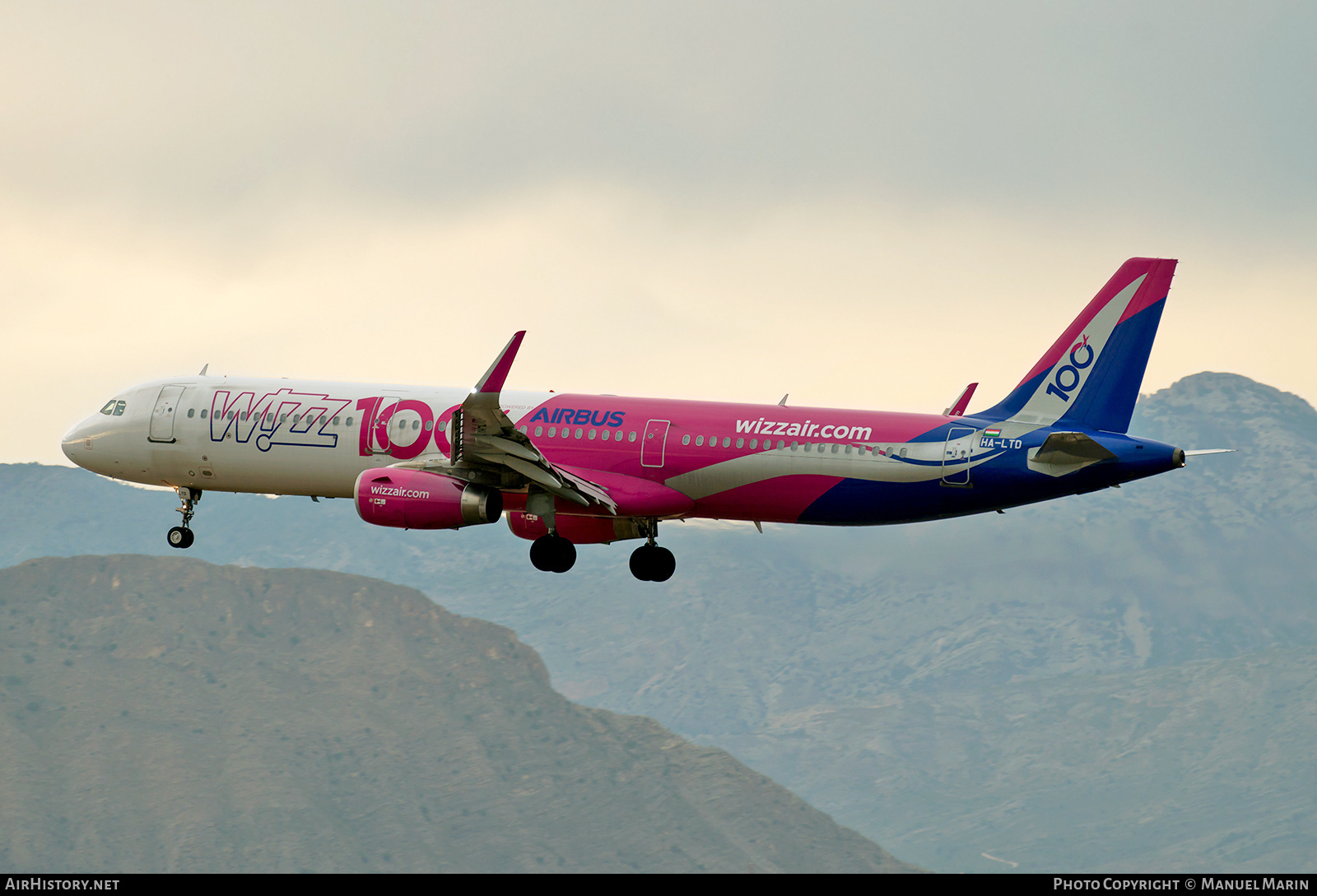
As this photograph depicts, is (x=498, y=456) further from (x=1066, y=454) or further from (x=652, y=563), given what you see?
(x=1066, y=454)

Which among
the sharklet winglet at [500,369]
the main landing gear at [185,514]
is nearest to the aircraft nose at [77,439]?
the main landing gear at [185,514]

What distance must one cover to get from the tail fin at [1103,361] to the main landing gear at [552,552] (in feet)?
45.0

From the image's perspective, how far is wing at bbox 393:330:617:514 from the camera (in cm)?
4662

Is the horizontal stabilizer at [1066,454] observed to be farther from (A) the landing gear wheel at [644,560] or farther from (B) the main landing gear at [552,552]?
(B) the main landing gear at [552,552]

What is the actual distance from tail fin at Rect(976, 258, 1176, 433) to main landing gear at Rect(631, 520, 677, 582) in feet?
38.2

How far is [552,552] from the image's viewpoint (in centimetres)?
5216

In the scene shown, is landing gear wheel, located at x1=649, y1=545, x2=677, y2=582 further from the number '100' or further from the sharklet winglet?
the number '100'

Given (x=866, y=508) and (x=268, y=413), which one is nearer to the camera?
(x=866, y=508)

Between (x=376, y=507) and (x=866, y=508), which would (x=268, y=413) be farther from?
(x=866, y=508)

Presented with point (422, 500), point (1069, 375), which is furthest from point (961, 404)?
point (422, 500)

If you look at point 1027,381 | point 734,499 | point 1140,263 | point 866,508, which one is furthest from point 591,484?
point 1140,263

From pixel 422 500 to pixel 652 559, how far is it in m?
9.35

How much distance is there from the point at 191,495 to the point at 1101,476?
30073mm
